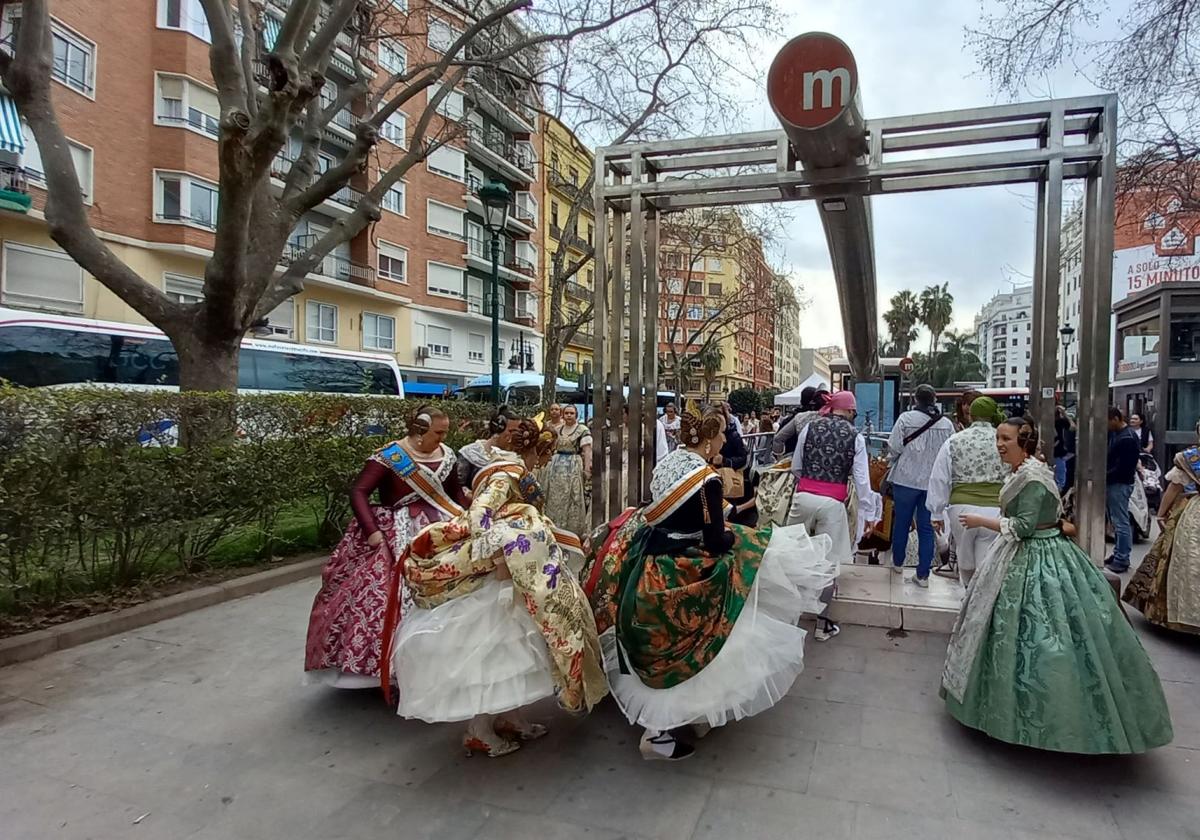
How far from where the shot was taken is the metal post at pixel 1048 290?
4812 mm

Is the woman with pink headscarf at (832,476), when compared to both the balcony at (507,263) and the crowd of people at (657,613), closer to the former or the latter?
the crowd of people at (657,613)

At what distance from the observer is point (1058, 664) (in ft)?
9.98

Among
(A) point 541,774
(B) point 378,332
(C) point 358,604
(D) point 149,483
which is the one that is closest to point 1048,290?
(A) point 541,774

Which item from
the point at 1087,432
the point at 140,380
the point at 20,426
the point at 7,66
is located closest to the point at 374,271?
the point at 140,380

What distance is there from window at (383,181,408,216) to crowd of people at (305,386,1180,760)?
2862 cm

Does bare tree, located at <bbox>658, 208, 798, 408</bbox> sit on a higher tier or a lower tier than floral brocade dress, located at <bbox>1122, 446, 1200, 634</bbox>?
higher

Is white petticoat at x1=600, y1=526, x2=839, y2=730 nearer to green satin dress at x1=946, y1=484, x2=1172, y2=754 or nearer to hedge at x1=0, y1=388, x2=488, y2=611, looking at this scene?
green satin dress at x1=946, y1=484, x2=1172, y2=754

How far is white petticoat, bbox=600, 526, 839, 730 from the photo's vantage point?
310 centimetres

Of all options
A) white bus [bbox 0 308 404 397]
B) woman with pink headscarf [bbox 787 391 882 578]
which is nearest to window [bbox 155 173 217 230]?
white bus [bbox 0 308 404 397]

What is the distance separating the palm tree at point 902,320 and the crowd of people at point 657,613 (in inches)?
2684

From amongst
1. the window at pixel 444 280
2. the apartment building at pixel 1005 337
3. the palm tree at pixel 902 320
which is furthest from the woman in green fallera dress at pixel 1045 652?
the apartment building at pixel 1005 337

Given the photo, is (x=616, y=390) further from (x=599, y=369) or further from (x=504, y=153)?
(x=504, y=153)

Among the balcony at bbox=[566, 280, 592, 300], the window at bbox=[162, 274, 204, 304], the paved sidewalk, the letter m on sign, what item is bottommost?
the paved sidewalk

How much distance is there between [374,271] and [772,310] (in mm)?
17180
